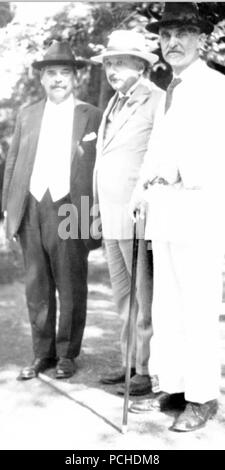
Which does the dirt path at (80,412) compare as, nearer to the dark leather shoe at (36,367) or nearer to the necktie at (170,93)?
the dark leather shoe at (36,367)

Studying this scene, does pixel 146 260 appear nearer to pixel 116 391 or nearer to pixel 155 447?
pixel 116 391

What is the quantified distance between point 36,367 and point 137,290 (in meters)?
1.06

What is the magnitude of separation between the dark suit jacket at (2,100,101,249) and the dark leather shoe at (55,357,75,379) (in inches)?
33.0

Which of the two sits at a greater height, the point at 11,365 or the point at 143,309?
the point at 143,309

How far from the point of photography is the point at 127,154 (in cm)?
416

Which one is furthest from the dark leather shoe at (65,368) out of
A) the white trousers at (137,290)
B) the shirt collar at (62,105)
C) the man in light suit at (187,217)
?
the shirt collar at (62,105)

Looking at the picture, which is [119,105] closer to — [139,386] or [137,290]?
[137,290]

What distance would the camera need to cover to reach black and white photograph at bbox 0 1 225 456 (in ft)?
11.8

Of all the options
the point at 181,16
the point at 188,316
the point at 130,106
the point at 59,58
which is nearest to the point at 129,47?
the point at 130,106

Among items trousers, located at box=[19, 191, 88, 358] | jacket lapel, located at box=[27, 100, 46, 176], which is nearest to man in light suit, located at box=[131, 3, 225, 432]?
trousers, located at box=[19, 191, 88, 358]

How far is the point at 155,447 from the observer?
11.4ft

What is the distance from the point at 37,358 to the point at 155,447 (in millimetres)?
1586

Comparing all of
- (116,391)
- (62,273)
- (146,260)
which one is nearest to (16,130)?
(62,273)
